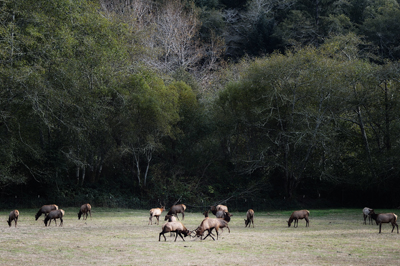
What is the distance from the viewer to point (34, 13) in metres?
Answer: 27.2

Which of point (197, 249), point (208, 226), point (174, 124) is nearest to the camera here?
point (197, 249)

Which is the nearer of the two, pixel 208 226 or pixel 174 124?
pixel 208 226

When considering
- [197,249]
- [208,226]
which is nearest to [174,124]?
Result: [208,226]

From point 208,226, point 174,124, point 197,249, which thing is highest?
point 174,124

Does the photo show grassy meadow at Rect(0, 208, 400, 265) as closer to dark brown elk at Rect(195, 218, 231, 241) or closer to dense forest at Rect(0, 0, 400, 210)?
dark brown elk at Rect(195, 218, 231, 241)

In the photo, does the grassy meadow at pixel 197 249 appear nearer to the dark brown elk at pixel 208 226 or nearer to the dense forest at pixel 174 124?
the dark brown elk at pixel 208 226

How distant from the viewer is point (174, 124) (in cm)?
4062

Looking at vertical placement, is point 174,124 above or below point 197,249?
above

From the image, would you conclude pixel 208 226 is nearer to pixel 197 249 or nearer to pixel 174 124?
pixel 197 249

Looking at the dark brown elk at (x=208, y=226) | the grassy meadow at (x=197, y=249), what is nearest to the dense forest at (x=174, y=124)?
the grassy meadow at (x=197, y=249)

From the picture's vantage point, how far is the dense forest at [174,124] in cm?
2822

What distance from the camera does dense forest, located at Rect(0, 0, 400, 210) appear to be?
28219 mm

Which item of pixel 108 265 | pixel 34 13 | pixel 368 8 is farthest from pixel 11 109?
pixel 368 8

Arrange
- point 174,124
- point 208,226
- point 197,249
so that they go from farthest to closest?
1. point 174,124
2. point 208,226
3. point 197,249
